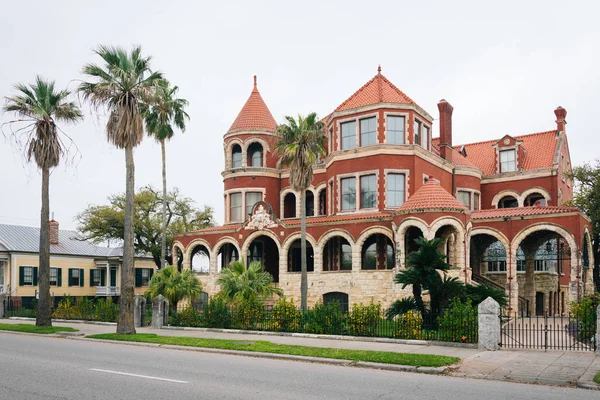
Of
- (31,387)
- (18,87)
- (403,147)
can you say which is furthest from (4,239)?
(31,387)

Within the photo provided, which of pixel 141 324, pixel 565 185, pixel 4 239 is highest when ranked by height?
pixel 565 185

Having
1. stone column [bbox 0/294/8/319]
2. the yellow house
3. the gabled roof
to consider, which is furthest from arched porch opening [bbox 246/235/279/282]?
the yellow house

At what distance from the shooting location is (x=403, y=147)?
108ft

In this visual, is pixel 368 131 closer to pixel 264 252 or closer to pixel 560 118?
pixel 264 252

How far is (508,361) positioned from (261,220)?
856 inches

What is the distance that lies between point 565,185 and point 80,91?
3335 cm

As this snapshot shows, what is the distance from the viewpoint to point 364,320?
67.0ft

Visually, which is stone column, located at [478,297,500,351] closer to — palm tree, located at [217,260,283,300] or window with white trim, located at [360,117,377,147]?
palm tree, located at [217,260,283,300]

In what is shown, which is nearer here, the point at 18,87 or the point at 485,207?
the point at 18,87

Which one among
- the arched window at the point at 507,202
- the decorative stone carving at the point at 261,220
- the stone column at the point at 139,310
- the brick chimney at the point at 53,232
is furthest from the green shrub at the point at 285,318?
the brick chimney at the point at 53,232

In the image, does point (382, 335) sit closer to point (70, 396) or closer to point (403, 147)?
point (70, 396)

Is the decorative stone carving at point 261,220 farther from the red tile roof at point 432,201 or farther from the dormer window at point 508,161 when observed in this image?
the dormer window at point 508,161

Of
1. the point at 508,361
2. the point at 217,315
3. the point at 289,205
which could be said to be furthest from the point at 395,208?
the point at 508,361

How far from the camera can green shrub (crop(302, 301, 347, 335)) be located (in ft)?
68.6
